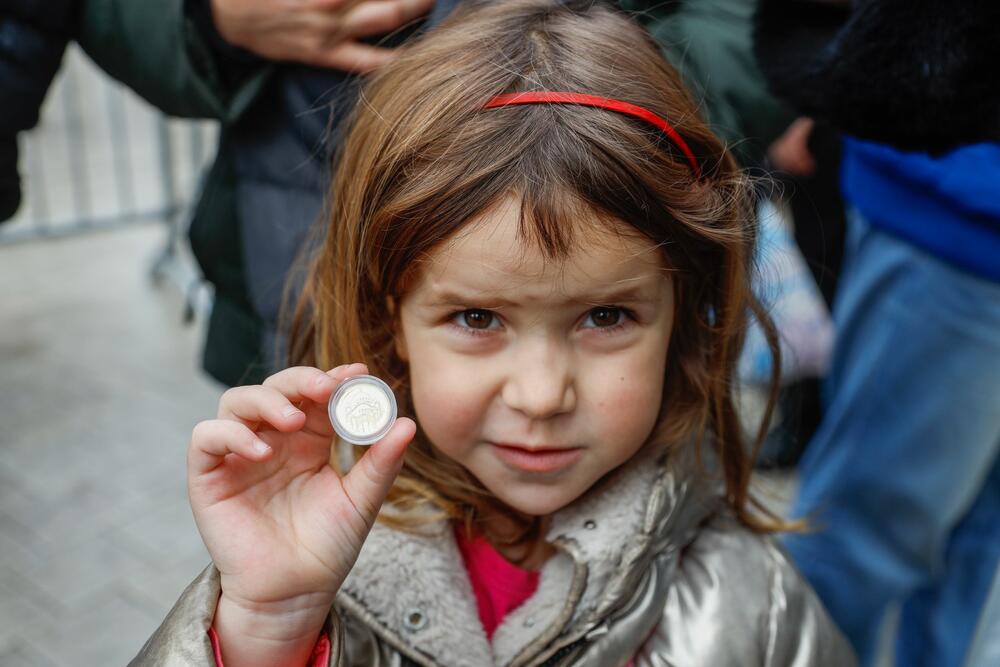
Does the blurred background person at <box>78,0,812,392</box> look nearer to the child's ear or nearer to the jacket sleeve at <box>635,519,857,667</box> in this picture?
the child's ear

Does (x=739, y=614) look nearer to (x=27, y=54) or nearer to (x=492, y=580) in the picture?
(x=492, y=580)

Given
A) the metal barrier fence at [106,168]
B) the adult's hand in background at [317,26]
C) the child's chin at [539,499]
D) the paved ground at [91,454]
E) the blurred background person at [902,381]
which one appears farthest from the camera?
the metal barrier fence at [106,168]

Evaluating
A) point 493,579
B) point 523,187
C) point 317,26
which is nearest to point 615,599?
point 493,579

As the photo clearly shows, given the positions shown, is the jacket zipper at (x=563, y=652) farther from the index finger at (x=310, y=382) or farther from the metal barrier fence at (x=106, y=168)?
the metal barrier fence at (x=106, y=168)

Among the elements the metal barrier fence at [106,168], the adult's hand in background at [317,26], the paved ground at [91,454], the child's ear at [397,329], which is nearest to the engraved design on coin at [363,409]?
the child's ear at [397,329]

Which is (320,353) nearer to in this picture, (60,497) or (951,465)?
(951,465)

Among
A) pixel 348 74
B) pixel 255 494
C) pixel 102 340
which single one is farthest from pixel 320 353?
pixel 102 340
